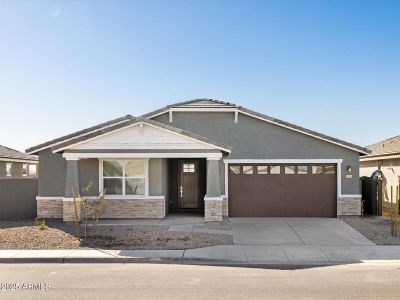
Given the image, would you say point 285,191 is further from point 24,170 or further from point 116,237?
point 24,170

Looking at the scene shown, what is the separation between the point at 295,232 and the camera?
12.6 metres

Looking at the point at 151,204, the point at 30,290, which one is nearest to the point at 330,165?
the point at 151,204

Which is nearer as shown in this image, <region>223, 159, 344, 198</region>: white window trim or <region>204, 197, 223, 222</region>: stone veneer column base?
<region>204, 197, 223, 222</region>: stone veneer column base

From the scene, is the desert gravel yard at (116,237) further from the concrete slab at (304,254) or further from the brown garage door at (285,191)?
the brown garage door at (285,191)

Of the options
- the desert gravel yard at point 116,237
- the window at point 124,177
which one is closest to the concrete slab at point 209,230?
the desert gravel yard at point 116,237

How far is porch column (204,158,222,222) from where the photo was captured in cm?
1410

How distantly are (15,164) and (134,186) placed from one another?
1238 cm

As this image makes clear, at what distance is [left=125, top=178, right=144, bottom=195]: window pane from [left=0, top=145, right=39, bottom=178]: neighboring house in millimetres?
10230

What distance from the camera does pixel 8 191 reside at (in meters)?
16.0

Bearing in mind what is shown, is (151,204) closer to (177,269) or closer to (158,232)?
(158,232)

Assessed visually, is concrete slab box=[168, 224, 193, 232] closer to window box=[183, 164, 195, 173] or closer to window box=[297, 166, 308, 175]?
window box=[183, 164, 195, 173]

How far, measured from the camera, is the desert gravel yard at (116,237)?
1060cm

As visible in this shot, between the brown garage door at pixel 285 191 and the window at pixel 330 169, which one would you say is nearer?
the brown garage door at pixel 285 191

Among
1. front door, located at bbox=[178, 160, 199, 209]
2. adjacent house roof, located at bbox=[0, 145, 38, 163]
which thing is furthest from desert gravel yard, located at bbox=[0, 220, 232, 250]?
adjacent house roof, located at bbox=[0, 145, 38, 163]
